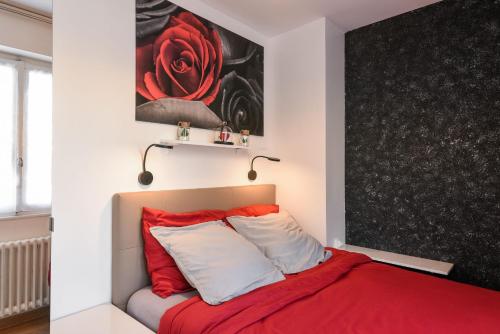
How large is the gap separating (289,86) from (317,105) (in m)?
0.36

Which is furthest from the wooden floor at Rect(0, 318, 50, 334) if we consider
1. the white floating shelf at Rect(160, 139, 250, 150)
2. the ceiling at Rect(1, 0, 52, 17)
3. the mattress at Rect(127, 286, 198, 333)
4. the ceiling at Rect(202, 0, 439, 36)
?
the ceiling at Rect(202, 0, 439, 36)

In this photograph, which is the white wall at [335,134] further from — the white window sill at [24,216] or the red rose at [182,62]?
the white window sill at [24,216]

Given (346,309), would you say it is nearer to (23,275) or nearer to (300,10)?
(300,10)

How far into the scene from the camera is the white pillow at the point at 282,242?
1887 mm

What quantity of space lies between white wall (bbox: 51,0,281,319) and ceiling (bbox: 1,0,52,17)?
1003 millimetres

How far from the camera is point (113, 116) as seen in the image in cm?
175

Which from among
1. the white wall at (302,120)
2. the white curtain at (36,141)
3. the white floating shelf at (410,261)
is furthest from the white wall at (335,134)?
the white curtain at (36,141)

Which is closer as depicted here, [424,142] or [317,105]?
[424,142]

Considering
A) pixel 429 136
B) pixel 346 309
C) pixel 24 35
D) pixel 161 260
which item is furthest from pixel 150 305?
pixel 24 35

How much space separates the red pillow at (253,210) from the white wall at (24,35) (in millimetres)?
2044

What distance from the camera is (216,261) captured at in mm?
1541

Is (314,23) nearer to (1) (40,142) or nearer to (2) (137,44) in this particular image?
(2) (137,44)

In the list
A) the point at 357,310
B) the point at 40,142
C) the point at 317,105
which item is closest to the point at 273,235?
the point at 357,310

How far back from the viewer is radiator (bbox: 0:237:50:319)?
2.23m
